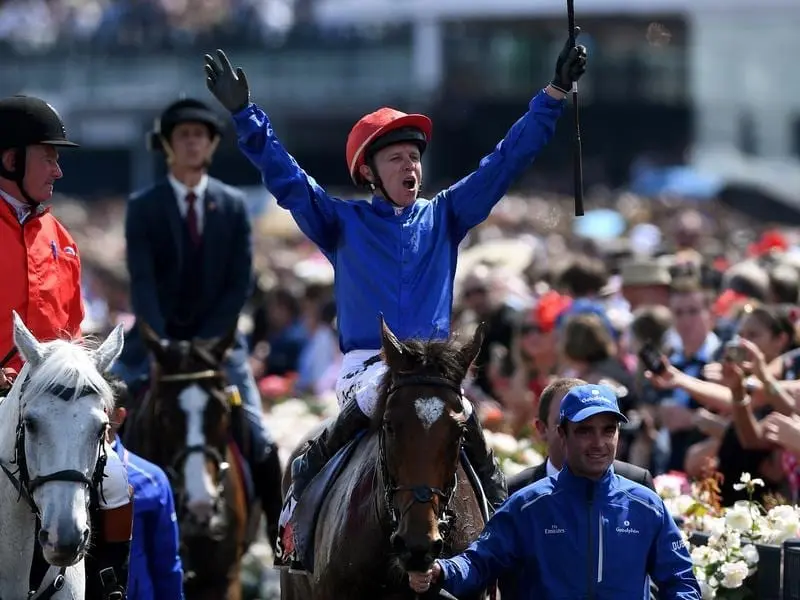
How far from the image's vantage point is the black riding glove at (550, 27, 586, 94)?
7082 millimetres

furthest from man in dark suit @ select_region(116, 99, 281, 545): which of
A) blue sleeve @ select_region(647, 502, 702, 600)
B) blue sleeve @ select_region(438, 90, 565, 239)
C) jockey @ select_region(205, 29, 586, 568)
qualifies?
blue sleeve @ select_region(647, 502, 702, 600)

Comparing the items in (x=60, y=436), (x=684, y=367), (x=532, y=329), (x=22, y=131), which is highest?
(x=22, y=131)

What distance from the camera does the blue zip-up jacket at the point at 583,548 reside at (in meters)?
6.19

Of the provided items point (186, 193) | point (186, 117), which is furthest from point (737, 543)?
point (186, 117)

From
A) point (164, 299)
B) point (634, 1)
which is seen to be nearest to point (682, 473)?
point (164, 299)

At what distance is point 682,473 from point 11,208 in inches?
171

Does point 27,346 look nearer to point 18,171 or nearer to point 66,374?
point 66,374

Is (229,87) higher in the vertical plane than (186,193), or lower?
higher

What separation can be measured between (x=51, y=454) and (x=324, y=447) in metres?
1.38

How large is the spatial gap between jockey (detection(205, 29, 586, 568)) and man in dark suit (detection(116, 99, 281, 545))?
3001 millimetres

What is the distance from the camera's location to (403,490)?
601 cm

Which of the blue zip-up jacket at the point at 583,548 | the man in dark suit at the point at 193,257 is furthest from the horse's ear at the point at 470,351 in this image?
the man in dark suit at the point at 193,257

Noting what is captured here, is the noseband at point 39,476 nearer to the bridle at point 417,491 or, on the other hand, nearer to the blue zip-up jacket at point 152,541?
the bridle at point 417,491

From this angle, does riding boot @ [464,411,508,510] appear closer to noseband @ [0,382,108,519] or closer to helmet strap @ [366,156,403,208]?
helmet strap @ [366,156,403,208]
